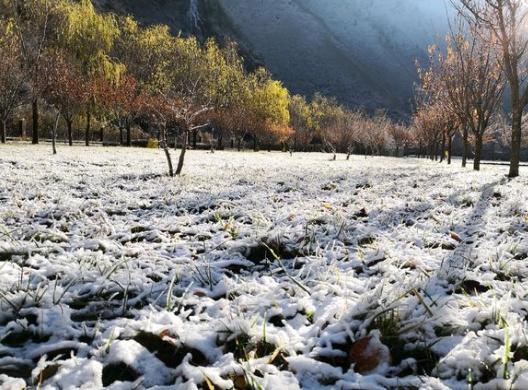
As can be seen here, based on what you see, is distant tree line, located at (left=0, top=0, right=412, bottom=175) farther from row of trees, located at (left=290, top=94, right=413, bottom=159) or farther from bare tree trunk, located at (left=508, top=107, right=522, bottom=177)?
bare tree trunk, located at (left=508, top=107, right=522, bottom=177)

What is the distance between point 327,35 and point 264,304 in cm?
16127

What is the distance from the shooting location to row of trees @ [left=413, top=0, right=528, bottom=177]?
10609 mm

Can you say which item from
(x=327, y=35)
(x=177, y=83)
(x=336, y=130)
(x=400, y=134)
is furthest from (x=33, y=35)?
(x=327, y=35)

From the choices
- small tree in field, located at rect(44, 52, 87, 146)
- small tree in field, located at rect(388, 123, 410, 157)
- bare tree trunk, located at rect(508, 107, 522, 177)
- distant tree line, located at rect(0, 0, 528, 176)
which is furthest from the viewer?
small tree in field, located at rect(388, 123, 410, 157)

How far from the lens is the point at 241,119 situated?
50438 mm

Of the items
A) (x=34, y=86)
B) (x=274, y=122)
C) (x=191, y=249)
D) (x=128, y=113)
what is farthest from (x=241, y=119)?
(x=191, y=249)

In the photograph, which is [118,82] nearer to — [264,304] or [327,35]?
[264,304]

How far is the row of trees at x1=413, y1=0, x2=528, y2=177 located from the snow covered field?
845cm

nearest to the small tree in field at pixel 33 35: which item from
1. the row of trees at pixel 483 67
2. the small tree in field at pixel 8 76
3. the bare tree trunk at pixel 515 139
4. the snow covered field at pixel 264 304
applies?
the small tree in field at pixel 8 76

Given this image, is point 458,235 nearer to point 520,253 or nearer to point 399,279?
point 520,253

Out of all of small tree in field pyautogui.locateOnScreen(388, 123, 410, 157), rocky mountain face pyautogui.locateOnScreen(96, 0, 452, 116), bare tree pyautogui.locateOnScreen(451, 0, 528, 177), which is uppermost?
rocky mountain face pyautogui.locateOnScreen(96, 0, 452, 116)

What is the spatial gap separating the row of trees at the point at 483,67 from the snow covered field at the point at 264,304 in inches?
333

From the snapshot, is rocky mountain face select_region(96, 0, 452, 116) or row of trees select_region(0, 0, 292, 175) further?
rocky mountain face select_region(96, 0, 452, 116)

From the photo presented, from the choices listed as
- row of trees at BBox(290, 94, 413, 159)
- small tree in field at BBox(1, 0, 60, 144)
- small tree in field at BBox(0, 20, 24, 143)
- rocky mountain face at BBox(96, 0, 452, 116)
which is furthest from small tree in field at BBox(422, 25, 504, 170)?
rocky mountain face at BBox(96, 0, 452, 116)
